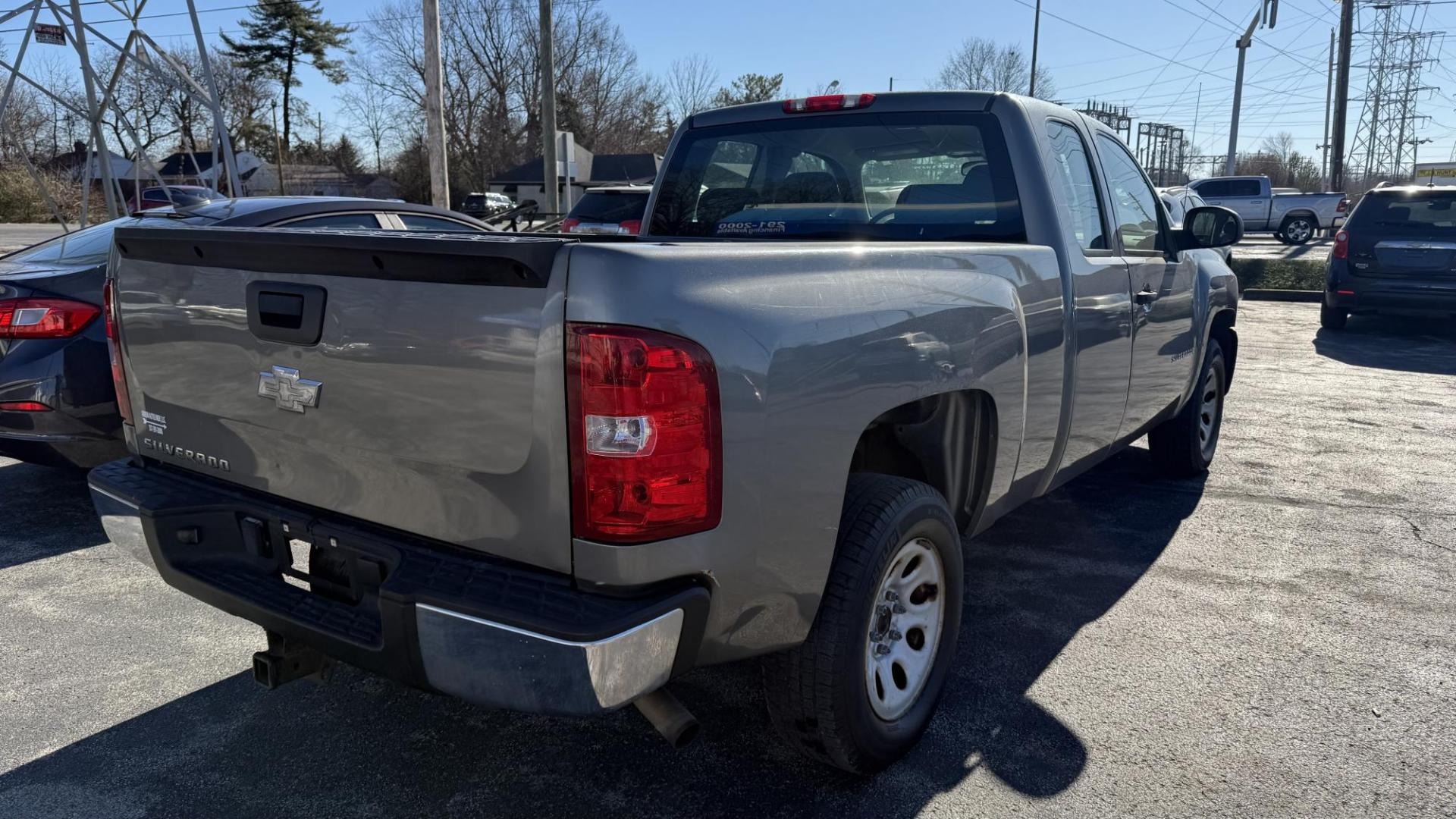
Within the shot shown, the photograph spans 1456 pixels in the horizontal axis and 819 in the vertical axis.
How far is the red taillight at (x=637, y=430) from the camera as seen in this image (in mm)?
2012

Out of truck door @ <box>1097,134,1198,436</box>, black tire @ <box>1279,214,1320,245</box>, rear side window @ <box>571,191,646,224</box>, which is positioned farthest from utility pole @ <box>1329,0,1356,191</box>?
truck door @ <box>1097,134,1198,436</box>

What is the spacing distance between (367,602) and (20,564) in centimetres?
307

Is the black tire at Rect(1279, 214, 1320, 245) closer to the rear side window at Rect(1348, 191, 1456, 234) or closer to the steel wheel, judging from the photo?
the rear side window at Rect(1348, 191, 1456, 234)

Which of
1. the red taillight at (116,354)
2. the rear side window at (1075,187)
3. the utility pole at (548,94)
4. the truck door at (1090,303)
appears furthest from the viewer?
the utility pole at (548,94)

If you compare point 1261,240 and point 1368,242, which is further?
point 1261,240

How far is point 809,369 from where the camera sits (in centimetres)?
229

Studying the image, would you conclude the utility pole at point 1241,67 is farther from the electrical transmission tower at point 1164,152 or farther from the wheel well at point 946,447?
the wheel well at point 946,447

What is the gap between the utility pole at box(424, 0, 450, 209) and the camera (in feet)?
53.9

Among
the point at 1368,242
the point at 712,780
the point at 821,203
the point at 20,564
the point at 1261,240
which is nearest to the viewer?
the point at 712,780

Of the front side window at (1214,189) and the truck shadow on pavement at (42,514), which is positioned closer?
the truck shadow on pavement at (42,514)

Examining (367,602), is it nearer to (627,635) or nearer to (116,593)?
(627,635)

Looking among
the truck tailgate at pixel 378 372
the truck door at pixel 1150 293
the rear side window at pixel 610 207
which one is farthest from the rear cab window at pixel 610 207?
the truck tailgate at pixel 378 372

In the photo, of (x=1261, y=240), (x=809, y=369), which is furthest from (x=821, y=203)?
(x=1261, y=240)

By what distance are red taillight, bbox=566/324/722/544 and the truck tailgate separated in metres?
0.05
